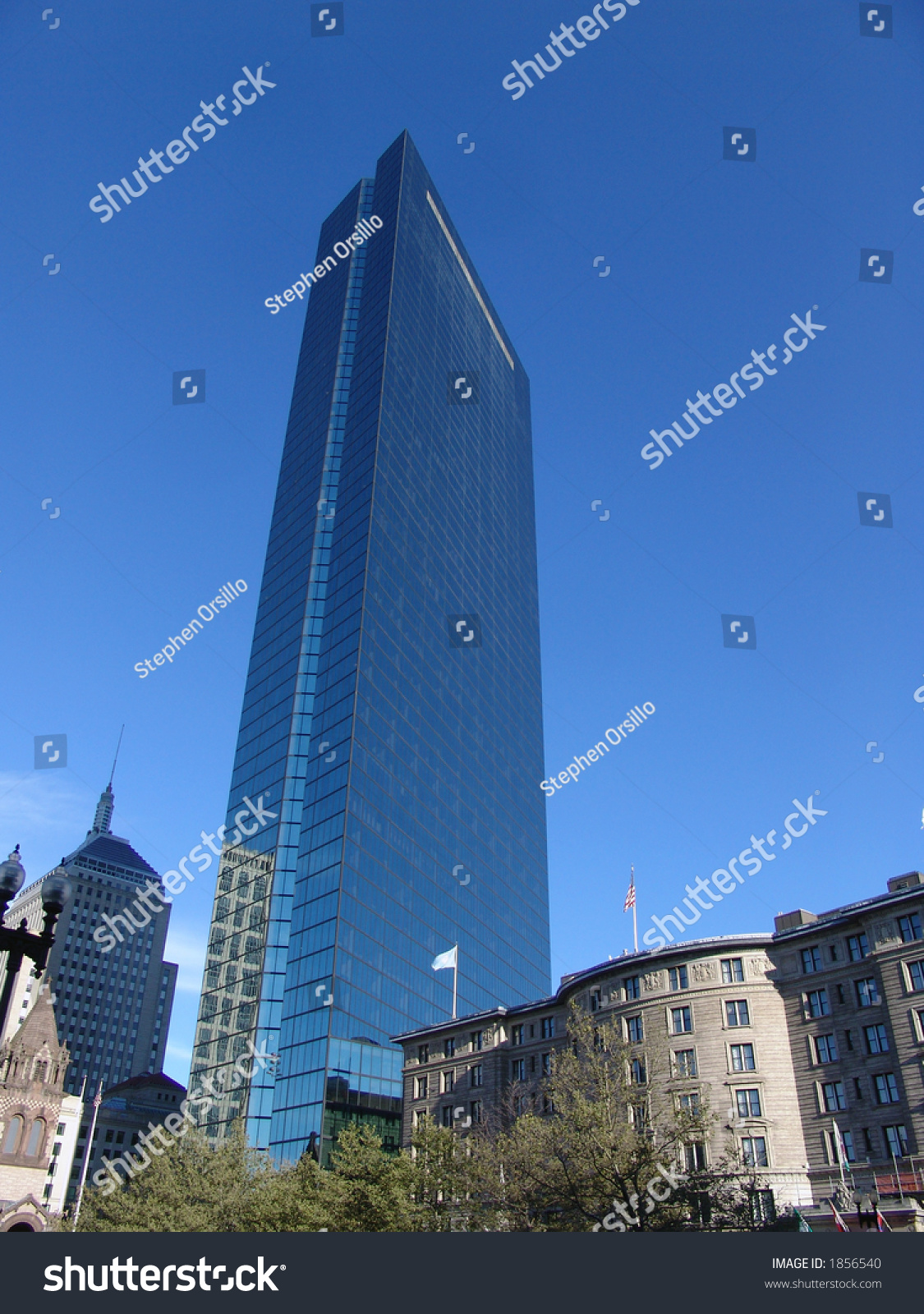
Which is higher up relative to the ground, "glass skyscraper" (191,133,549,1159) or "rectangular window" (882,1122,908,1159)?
"glass skyscraper" (191,133,549,1159)

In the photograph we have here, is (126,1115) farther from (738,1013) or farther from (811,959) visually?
(811,959)

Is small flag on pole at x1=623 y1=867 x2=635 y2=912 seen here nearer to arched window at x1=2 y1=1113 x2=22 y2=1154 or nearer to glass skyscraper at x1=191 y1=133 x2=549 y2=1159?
glass skyscraper at x1=191 y1=133 x2=549 y2=1159

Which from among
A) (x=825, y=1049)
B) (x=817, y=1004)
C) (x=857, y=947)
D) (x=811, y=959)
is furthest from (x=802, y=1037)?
(x=857, y=947)

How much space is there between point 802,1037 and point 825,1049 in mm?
1543

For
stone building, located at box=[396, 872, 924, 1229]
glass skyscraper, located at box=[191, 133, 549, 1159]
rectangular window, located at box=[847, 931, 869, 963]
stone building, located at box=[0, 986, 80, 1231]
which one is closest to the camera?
stone building, located at box=[396, 872, 924, 1229]

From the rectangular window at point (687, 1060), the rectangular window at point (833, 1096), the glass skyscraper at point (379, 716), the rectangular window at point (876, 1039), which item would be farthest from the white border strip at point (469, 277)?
the rectangular window at point (833, 1096)

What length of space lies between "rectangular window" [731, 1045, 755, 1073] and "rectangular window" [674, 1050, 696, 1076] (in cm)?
225

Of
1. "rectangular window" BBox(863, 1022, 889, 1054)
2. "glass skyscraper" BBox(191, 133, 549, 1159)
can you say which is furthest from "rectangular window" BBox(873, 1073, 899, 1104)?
"glass skyscraper" BBox(191, 133, 549, 1159)

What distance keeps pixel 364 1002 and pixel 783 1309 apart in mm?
66555

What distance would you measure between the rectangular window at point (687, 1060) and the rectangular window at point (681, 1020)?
1110 mm

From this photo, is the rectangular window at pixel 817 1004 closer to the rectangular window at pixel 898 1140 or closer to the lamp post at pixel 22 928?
the rectangular window at pixel 898 1140

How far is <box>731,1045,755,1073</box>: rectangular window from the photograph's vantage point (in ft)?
185

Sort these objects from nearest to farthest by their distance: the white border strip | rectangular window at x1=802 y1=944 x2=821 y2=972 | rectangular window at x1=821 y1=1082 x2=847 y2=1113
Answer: rectangular window at x1=821 y1=1082 x2=847 y2=1113 < rectangular window at x1=802 y1=944 x2=821 y2=972 < the white border strip

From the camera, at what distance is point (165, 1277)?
17703mm
